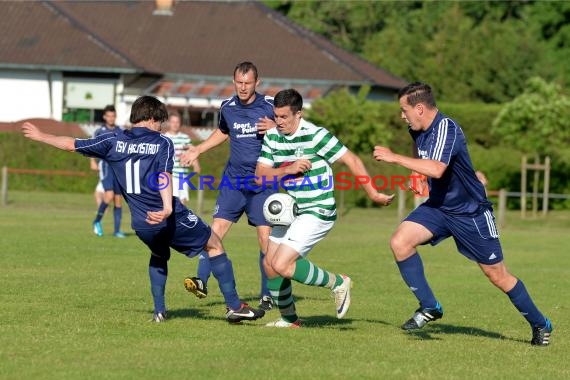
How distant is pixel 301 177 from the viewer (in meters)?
10.1

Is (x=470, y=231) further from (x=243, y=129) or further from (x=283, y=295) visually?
(x=243, y=129)

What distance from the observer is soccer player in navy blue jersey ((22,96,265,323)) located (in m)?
10.0

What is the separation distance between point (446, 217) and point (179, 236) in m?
2.29

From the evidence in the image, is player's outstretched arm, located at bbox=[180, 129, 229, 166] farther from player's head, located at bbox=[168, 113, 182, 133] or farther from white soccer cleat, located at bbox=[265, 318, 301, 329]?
player's head, located at bbox=[168, 113, 182, 133]

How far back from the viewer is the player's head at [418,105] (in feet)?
32.1

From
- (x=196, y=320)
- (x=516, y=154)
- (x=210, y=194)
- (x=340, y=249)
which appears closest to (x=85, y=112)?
(x=210, y=194)

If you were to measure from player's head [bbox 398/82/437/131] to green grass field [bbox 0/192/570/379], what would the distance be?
6.04 feet

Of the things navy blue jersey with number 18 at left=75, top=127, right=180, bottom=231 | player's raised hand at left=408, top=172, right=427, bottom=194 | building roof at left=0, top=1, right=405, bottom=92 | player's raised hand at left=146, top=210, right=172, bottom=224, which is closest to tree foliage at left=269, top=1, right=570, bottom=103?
building roof at left=0, top=1, right=405, bottom=92

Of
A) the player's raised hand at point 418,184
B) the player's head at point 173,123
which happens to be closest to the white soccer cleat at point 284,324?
the player's raised hand at point 418,184

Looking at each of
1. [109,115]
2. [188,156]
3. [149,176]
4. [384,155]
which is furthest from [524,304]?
[109,115]

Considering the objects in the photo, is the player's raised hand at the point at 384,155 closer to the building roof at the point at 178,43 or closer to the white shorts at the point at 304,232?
the white shorts at the point at 304,232

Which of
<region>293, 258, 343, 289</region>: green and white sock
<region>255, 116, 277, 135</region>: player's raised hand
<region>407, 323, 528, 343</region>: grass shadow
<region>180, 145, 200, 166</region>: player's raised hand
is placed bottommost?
<region>407, 323, 528, 343</region>: grass shadow

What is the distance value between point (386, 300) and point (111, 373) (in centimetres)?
639

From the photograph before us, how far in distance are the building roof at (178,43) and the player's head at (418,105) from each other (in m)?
44.8
